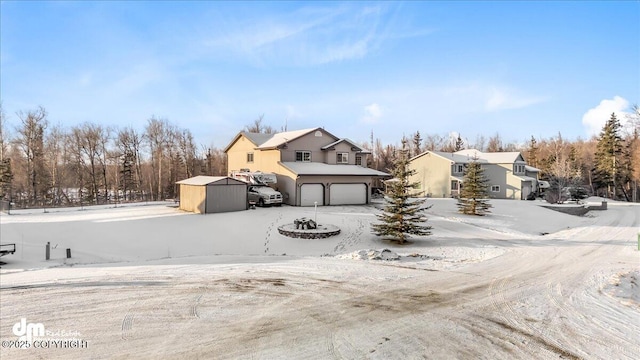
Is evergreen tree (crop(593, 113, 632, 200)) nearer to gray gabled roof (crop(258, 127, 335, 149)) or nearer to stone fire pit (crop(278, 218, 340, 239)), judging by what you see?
gray gabled roof (crop(258, 127, 335, 149))

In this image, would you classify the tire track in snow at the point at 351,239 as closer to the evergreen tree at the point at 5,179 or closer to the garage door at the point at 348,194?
the garage door at the point at 348,194

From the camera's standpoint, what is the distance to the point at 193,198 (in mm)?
21844

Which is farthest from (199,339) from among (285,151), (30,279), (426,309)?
(285,151)

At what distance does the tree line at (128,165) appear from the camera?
34188mm

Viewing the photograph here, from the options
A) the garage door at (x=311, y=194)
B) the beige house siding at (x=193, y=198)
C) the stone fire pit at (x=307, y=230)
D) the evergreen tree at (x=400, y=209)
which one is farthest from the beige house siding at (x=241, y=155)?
the evergreen tree at (x=400, y=209)

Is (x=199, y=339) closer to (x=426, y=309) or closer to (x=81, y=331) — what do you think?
(x=81, y=331)

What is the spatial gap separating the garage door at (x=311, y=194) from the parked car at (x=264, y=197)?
1.85 m

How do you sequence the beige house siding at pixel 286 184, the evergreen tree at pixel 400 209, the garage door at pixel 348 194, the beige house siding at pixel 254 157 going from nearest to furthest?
1. the evergreen tree at pixel 400 209
2. the beige house siding at pixel 286 184
3. the garage door at pixel 348 194
4. the beige house siding at pixel 254 157

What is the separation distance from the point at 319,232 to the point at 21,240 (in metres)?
14.5

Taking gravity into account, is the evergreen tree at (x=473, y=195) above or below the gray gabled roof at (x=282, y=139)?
below

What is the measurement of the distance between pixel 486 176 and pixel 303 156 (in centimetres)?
2444

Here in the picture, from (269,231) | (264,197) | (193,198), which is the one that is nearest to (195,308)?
(269,231)

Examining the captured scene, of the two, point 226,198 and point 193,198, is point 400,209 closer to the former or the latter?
point 226,198

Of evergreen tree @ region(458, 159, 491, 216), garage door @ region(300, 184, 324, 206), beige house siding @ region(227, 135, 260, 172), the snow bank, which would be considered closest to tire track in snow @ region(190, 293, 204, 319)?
the snow bank
